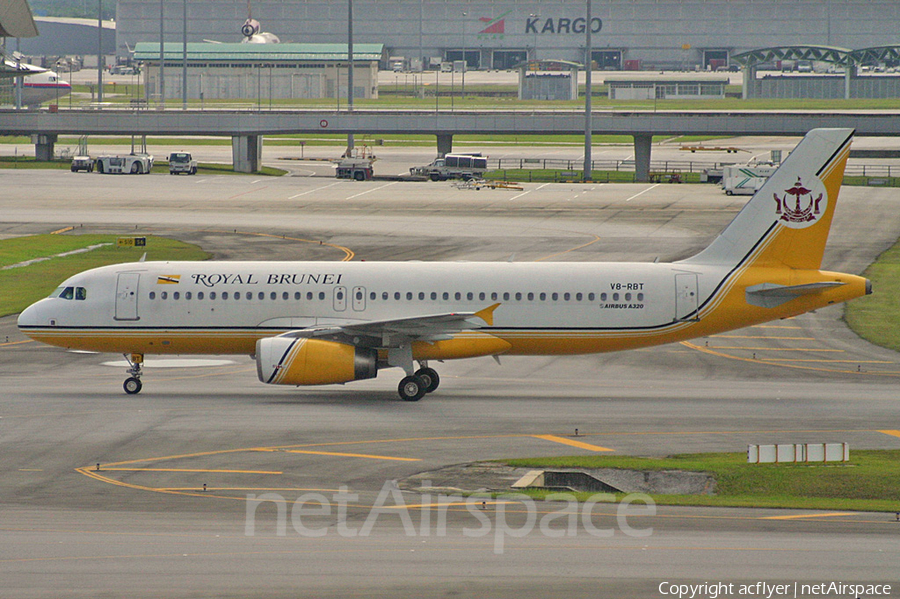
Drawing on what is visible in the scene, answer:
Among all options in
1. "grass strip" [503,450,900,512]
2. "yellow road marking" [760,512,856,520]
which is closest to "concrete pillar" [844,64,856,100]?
"grass strip" [503,450,900,512]

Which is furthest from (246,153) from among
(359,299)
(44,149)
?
(359,299)

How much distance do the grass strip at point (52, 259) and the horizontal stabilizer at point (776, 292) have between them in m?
35.7

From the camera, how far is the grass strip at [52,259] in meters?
60.9

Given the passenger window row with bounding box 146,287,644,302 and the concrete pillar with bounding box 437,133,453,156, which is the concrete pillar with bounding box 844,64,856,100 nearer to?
the concrete pillar with bounding box 437,133,453,156

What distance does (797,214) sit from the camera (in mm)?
39812

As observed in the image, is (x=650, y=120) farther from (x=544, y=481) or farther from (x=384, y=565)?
(x=384, y=565)

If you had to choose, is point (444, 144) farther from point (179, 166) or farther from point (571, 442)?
point (571, 442)

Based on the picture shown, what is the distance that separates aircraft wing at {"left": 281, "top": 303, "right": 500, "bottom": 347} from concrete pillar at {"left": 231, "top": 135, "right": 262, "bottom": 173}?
95.8 metres

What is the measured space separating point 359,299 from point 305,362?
11.9ft

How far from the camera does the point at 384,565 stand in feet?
72.8
